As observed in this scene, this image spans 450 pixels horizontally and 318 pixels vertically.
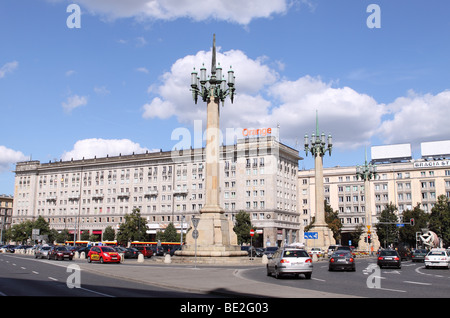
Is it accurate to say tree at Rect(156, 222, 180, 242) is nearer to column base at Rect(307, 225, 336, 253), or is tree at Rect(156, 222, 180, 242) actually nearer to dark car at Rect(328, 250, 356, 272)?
column base at Rect(307, 225, 336, 253)

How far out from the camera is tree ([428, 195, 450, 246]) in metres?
80.1

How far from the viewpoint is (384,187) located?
112 m

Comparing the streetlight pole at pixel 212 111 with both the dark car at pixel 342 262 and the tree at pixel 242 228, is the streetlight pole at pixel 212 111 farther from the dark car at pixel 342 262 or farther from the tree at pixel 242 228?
the tree at pixel 242 228

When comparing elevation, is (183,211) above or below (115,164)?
below

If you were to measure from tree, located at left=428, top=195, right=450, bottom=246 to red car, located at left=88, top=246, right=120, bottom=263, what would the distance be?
63.7 metres

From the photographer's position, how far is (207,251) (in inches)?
1406

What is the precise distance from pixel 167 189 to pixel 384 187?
5370cm

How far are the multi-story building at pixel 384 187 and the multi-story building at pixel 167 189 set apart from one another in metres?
9.94

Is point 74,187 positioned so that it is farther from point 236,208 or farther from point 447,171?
point 447,171

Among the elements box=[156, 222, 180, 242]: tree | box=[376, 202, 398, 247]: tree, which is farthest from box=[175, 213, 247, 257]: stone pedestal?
box=[376, 202, 398, 247]: tree

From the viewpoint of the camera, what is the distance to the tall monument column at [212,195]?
36.3 m
